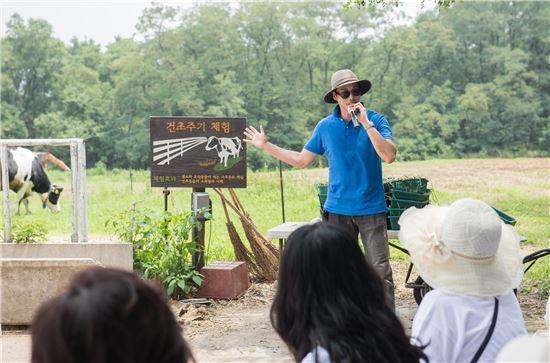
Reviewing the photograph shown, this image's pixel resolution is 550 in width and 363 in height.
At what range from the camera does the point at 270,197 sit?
15.7m

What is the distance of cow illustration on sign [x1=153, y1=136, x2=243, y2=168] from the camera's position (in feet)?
20.9

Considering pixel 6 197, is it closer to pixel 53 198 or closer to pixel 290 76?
pixel 53 198

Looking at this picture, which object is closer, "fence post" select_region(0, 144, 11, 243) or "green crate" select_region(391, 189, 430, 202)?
"green crate" select_region(391, 189, 430, 202)

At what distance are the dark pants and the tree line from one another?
837 inches

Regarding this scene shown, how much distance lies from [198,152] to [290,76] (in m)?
23.7

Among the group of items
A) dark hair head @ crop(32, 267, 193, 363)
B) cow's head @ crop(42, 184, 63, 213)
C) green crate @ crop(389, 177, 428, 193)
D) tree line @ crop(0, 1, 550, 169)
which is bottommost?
cow's head @ crop(42, 184, 63, 213)

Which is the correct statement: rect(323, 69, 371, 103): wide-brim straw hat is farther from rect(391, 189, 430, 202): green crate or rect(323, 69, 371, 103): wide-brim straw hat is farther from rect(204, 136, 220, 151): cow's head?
rect(204, 136, 220, 151): cow's head

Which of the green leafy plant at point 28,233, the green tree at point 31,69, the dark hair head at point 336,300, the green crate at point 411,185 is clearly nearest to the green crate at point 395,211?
the green crate at point 411,185

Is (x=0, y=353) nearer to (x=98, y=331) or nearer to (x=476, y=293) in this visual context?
(x=476, y=293)

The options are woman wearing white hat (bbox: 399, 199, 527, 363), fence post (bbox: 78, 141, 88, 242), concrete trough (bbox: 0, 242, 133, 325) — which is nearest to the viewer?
woman wearing white hat (bbox: 399, 199, 527, 363)

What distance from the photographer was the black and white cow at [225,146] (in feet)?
20.9

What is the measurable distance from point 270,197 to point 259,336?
10643mm

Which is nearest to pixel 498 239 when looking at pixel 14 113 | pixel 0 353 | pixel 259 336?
pixel 259 336

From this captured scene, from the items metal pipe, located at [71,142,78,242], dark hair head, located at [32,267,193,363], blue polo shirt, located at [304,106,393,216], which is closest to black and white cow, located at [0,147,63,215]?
metal pipe, located at [71,142,78,242]
